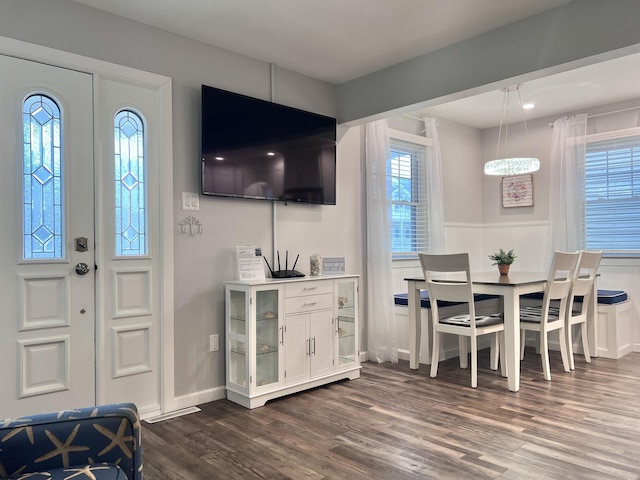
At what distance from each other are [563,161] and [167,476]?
4863 mm

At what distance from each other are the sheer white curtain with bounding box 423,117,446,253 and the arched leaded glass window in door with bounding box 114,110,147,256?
10.2ft

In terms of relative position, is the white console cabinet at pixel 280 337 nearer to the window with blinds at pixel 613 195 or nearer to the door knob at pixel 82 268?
the door knob at pixel 82 268

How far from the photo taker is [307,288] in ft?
11.3

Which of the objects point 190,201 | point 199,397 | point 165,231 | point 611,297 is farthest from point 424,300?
point 165,231

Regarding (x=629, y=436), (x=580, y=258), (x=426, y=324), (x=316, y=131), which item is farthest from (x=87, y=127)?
(x=580, y=258)

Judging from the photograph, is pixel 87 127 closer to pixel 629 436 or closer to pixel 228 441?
pixel 228 441

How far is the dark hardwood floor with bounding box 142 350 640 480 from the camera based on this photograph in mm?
2201

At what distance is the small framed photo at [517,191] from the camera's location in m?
5.62

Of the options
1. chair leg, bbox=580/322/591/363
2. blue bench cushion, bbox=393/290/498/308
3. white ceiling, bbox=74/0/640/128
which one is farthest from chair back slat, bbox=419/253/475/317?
white ceiling, bbox=74/0/640/128

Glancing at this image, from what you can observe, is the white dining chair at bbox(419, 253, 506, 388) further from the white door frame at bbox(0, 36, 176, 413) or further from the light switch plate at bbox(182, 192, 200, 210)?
the white door frame at bbox(0, 36, 176, 413)

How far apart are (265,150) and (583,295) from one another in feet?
10.0

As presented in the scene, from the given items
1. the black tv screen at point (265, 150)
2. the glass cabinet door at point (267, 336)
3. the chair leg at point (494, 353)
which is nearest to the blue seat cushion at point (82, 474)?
the glass cabinet door at point (267, 336)

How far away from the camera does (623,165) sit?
490 centimetres

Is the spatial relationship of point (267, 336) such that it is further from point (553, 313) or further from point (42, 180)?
point (553, 313)
